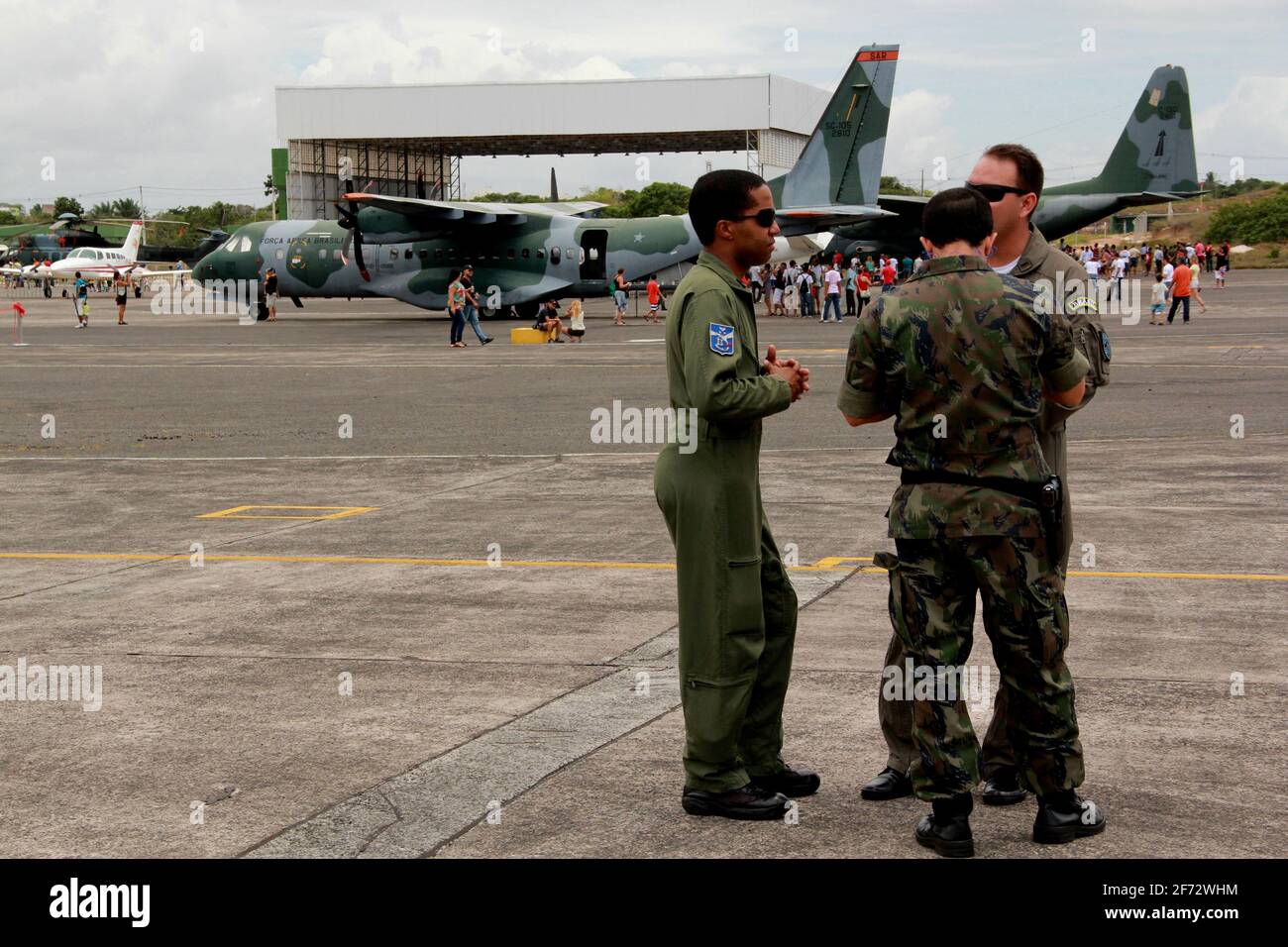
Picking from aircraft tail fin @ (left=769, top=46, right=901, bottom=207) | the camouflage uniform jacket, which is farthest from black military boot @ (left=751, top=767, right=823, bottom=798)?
aircraft tail fin @ (left=769, top=46, right=901, bottom=207)

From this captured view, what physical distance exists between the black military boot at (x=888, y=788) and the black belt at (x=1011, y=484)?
3.84 ft

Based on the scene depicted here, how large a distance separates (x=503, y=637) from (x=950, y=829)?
3.60 m

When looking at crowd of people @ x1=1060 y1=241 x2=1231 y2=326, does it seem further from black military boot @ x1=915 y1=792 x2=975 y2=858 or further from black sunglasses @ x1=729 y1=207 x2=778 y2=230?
black military boot @ x1=915 y1=792 x2=975 y2=858

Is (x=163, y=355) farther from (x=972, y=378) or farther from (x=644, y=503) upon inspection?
(x=972, y=378)

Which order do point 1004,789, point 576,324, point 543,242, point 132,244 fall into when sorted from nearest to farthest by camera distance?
point 1004,789, point 576,324, point 543,242, point 132,244

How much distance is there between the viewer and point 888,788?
5.21m

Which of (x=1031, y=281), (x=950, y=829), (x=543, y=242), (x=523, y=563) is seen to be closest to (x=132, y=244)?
(x=543, y=242)

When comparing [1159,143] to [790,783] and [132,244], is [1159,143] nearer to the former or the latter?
[790,783]

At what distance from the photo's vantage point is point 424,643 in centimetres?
766

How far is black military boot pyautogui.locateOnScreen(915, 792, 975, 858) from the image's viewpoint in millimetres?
4633

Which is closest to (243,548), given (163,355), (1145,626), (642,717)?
(642,717)

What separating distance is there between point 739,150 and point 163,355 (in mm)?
61936

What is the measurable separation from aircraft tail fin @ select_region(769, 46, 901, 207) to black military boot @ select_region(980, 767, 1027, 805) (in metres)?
39.3

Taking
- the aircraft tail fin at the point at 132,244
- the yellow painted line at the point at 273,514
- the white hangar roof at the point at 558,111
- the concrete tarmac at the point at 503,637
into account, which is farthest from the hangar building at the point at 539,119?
the yellow painted line at the point at 273,514
